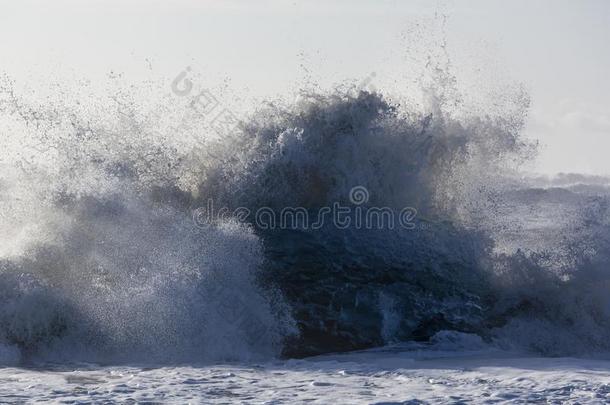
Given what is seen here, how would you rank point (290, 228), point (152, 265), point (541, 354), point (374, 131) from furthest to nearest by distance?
point (374, 131), point (290, 228), point (152, 265), point (541, 354)

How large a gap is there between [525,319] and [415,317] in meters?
1.24

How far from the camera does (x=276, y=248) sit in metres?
10.2

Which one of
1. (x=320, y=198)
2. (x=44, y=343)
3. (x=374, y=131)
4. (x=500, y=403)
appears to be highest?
(x=374, y=131)

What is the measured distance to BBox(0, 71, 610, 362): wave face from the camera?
8.21 m

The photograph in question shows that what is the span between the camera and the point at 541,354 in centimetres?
831

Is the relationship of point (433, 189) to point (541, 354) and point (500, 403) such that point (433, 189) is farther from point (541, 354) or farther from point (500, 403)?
point (500, 403)

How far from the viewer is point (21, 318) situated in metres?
8.00

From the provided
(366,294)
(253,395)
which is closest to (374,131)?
(366,294)

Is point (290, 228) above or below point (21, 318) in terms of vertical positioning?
above

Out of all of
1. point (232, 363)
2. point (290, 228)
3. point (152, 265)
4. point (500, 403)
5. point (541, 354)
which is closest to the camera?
point (500, 403)

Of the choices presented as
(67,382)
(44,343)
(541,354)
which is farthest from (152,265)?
(541,354)

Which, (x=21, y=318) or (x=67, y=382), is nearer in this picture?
(x=67, y=382)

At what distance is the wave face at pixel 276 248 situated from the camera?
821 cm

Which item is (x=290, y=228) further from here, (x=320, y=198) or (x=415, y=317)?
(x=415, y=317)
